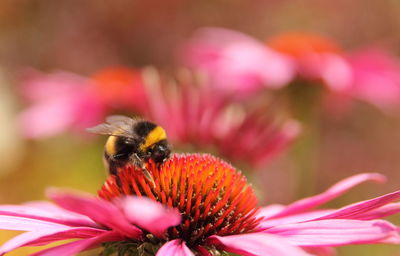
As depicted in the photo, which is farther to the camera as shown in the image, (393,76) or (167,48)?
(167,48)

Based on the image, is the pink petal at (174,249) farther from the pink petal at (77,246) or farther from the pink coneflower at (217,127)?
the pink coneflower at (217,127)

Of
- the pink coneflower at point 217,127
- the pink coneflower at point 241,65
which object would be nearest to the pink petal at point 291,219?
the pink coneflower at point 217,127

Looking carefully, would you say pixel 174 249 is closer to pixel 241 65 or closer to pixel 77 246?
pixel 77 246

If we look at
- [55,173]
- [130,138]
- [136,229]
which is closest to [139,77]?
[55,173]

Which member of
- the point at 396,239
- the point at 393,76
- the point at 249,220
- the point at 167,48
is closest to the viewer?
the point at 396,239

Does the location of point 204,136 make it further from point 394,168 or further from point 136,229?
point 394,168

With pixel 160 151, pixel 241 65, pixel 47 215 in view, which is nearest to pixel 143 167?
pixel 160 151

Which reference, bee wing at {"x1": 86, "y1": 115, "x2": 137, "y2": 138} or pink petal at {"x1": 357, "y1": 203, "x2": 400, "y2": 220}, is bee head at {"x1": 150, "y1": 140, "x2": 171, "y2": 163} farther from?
pink petal at {"x1": 357, "y1": 203, "x2": 400, "y2": 220}
